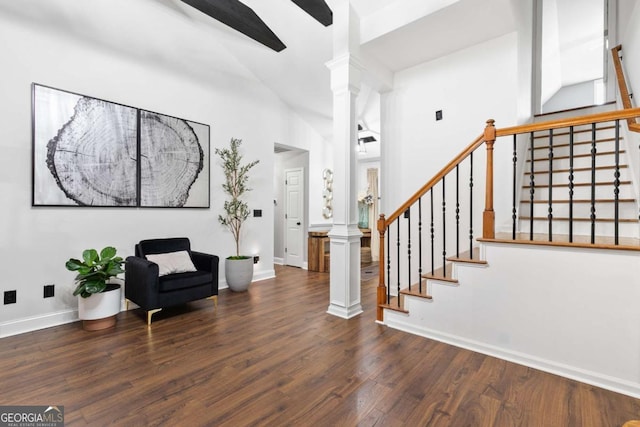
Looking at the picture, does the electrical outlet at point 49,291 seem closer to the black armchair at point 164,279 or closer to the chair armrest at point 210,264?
the black armchair at point 164,279

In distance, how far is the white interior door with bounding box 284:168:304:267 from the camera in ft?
20.4

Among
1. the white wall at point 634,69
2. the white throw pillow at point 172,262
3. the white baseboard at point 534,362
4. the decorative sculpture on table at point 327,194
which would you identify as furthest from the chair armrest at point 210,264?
the white wall at point 634,69

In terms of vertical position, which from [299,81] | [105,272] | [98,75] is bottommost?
[105,272]

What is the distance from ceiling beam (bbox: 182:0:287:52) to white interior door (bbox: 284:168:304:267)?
2636 millimetres

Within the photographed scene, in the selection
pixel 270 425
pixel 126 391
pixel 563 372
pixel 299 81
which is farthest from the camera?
pixel 299 81

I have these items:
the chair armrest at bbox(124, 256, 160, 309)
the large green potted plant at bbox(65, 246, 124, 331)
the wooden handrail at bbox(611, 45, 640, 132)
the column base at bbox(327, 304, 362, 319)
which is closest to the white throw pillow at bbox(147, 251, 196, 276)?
the chair armrest at bbox(124, 256, 160, 309)

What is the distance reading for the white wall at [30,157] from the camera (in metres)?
2.81

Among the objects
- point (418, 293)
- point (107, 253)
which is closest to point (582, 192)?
point (418, 293)

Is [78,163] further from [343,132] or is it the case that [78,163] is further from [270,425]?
[270,425]

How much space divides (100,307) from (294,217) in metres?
3.95

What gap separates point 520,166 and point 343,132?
7.79 feet

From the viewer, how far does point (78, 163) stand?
317 cm

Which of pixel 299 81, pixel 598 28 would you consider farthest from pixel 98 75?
pixel 598 28

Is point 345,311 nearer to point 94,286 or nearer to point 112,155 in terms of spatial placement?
point 94,286
